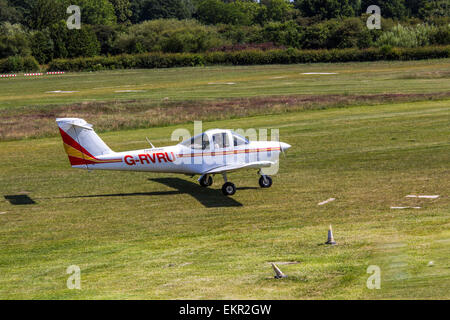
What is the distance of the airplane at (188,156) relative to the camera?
2173cm

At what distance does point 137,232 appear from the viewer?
1828 cm

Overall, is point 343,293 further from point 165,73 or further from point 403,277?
point 165,73

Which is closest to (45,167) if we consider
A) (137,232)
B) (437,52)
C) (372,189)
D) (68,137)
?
(68,137)

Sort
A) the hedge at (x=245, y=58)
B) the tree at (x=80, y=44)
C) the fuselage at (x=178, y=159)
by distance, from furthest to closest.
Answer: the tree at (x=80, y=44), the hedge at (x=245, y=58), the fuselage at (x=178, y=159)

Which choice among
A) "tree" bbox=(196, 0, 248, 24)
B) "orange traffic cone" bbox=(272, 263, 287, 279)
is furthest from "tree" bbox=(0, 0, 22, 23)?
"orange traffic cone" bbox=(272, 263, 287, 279)

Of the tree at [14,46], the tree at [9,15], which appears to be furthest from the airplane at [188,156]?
the tree at [9,15]

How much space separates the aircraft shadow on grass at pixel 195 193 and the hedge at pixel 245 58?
262 ft

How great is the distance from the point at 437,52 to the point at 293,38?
1318 inches

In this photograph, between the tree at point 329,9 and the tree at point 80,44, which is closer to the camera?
the tree at point 80,44

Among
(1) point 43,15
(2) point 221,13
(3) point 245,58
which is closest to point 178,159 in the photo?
(3) point 245,58

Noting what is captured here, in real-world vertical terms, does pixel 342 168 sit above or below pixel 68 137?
below

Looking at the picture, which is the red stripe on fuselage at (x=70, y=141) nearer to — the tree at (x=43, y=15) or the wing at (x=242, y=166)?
the wing at (x=242, y=166)

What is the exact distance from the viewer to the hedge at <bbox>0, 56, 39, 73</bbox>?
118 meters
